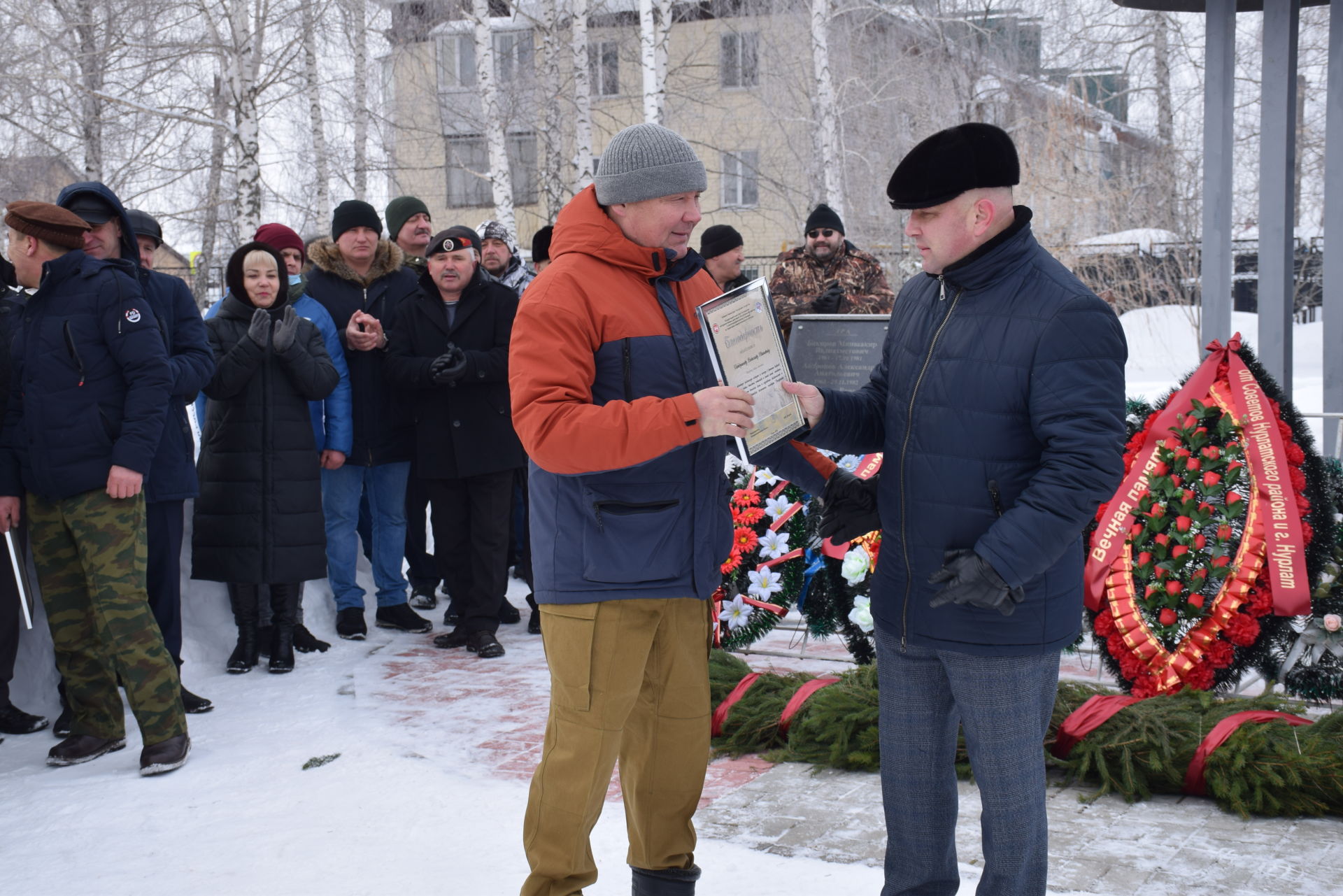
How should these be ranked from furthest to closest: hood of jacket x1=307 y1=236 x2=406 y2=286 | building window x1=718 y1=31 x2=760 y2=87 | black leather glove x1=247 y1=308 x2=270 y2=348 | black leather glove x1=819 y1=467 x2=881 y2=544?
building window x1=718 y1=31 x2=760 y2=87 → hood of jacket x1=307 y1=236 x2=406 y2=286 → black leather glove x1=247 y1=308 x2=270 y2=348 → black leather glove x1=819 y1=467 x2=881 y2=544

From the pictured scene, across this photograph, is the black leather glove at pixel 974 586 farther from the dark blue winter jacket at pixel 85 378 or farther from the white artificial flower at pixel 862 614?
the dark blue winter jacket at pixel 85 378

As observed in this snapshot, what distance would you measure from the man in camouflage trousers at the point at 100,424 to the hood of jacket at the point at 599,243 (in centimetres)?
231

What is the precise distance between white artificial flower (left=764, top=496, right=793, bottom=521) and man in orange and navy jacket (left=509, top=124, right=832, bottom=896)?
234 cm

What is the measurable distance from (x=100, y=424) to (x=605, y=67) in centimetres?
2297

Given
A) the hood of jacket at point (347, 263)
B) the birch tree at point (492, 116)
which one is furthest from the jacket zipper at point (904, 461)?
the birch tree at point (492, 116)

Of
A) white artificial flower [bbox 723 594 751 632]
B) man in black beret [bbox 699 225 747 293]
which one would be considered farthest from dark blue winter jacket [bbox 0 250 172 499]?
man in black beret [bbox 699 225 747 293]

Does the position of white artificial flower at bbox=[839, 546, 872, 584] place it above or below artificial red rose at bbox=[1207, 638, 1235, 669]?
above

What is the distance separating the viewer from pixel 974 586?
2400 millimetres

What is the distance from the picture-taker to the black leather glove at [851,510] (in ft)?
9.50

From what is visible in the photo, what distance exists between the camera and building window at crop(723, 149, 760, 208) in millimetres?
25484

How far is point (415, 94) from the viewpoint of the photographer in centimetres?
2298

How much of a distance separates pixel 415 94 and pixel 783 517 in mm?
19810

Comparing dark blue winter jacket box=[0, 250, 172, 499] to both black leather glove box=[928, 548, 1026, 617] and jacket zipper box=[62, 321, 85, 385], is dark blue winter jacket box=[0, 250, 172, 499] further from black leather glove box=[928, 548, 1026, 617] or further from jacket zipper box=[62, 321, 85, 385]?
black leather glove box=[928, 548, 1026, 617]

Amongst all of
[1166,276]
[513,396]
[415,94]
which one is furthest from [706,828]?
[415,94]
